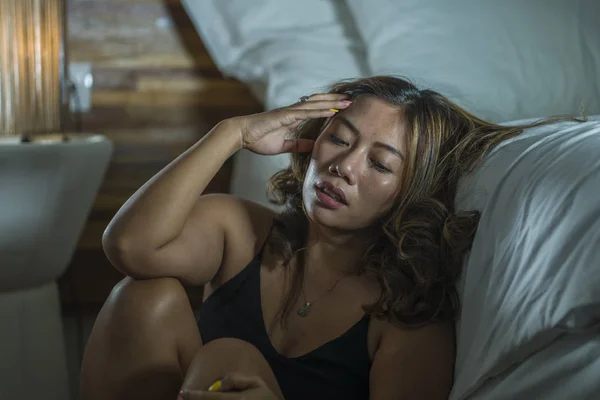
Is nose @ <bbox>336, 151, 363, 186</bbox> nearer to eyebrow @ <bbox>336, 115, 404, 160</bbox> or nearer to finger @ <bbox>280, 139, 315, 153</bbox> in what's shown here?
eyebrow @ <bbox>336, 115, 404, 160</bbox>

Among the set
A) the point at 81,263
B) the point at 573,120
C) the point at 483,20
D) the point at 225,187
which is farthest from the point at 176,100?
the point at 573,120

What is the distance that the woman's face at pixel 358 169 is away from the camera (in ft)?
3.38

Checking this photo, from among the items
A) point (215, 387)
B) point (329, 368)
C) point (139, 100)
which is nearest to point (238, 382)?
point (215, 387)

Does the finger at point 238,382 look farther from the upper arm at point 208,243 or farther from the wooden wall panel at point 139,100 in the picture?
Result: the wooden wall panel at point 139,100

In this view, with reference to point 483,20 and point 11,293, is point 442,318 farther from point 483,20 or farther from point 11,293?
point 11,293

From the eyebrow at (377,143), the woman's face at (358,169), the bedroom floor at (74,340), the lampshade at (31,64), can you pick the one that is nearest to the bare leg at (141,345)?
the woman's face at (358,169)

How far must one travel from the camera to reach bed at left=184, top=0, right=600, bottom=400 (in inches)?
27.4

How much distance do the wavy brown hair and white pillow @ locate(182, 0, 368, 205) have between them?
40cm

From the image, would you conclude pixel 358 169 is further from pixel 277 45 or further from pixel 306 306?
pixel 277 45

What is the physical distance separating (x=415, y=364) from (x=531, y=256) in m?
0.24

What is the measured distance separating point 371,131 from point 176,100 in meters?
1.05

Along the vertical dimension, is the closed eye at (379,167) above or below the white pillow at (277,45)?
below

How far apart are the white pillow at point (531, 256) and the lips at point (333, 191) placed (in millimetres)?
183

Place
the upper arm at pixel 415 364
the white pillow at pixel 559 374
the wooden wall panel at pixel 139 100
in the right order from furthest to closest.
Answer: the wooden wall panel at pixel 139 100, the upper arm at pixel 415 364, the white pillow at pixel 559 374
